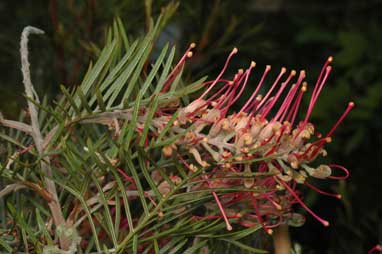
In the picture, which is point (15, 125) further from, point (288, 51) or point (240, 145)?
point (288, 51)

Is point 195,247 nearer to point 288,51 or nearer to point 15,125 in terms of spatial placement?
point 15,125

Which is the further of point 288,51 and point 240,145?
point 288,51

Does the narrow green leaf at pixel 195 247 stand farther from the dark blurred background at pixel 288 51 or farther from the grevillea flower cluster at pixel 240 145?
Result: the dark blurred background at pixel 288 51

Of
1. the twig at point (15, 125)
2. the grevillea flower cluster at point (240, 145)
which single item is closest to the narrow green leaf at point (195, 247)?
the grevillea flower cluster at point (240, 145)

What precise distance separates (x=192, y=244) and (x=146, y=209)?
0.21 feet

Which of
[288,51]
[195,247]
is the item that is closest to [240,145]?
[195,247]

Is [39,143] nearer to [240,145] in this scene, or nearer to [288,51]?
[240,145]

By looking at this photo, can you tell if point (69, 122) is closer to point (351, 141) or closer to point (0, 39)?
point (0, 39)

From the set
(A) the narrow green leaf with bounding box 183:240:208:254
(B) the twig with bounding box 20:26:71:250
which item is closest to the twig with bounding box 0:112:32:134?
(B) the twig with bounding box 20:26:71:250

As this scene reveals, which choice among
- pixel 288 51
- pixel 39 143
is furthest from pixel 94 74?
pixel 288 51

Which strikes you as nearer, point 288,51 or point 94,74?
point 94,74

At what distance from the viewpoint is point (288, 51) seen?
1.51m

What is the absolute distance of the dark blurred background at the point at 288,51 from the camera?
78 cm

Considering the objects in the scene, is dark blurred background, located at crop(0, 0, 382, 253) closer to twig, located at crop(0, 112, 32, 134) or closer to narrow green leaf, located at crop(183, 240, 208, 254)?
twig, located at crop(0, 112, 32, 134)
